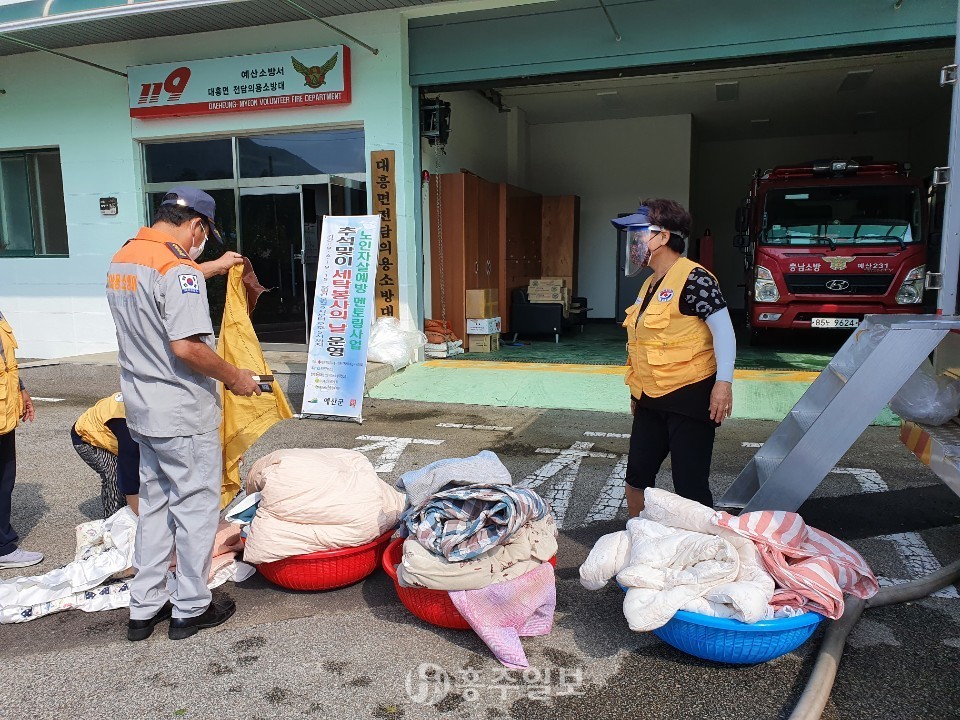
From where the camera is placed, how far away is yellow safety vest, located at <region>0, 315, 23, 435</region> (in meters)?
3.64

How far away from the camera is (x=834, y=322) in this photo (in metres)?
9.38

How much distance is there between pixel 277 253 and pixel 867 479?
7.98 m

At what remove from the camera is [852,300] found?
9305mm

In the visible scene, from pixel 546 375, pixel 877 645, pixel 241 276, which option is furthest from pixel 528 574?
pixel 546 375

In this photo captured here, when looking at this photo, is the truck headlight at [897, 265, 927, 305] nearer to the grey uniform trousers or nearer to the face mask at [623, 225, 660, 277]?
the face mask at [623, 225, 660, 277]

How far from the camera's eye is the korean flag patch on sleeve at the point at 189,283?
110 inches

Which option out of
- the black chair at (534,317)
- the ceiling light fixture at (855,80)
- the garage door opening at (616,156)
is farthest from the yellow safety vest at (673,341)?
the ceiling light fixture at (855,80)

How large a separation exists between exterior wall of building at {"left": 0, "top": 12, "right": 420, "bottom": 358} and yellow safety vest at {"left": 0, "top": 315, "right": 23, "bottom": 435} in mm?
5705

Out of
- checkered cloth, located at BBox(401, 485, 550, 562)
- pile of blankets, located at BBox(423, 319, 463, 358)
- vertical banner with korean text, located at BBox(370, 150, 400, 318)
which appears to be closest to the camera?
checkered cloth, located at BBox(401, 485, 550, 562)

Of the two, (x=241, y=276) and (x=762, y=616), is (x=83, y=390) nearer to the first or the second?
(x=241, y=276)

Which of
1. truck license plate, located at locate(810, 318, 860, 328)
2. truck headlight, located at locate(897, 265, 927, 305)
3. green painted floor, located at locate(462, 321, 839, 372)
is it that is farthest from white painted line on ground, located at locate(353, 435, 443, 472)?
truck headlight, located at locate(897, 265, 927, 305)

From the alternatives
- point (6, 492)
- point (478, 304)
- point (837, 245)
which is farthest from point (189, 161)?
point (837, 245)

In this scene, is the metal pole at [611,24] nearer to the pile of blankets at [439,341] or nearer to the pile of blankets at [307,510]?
the pile of blankets at [439,341]

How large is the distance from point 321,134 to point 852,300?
7.35m
